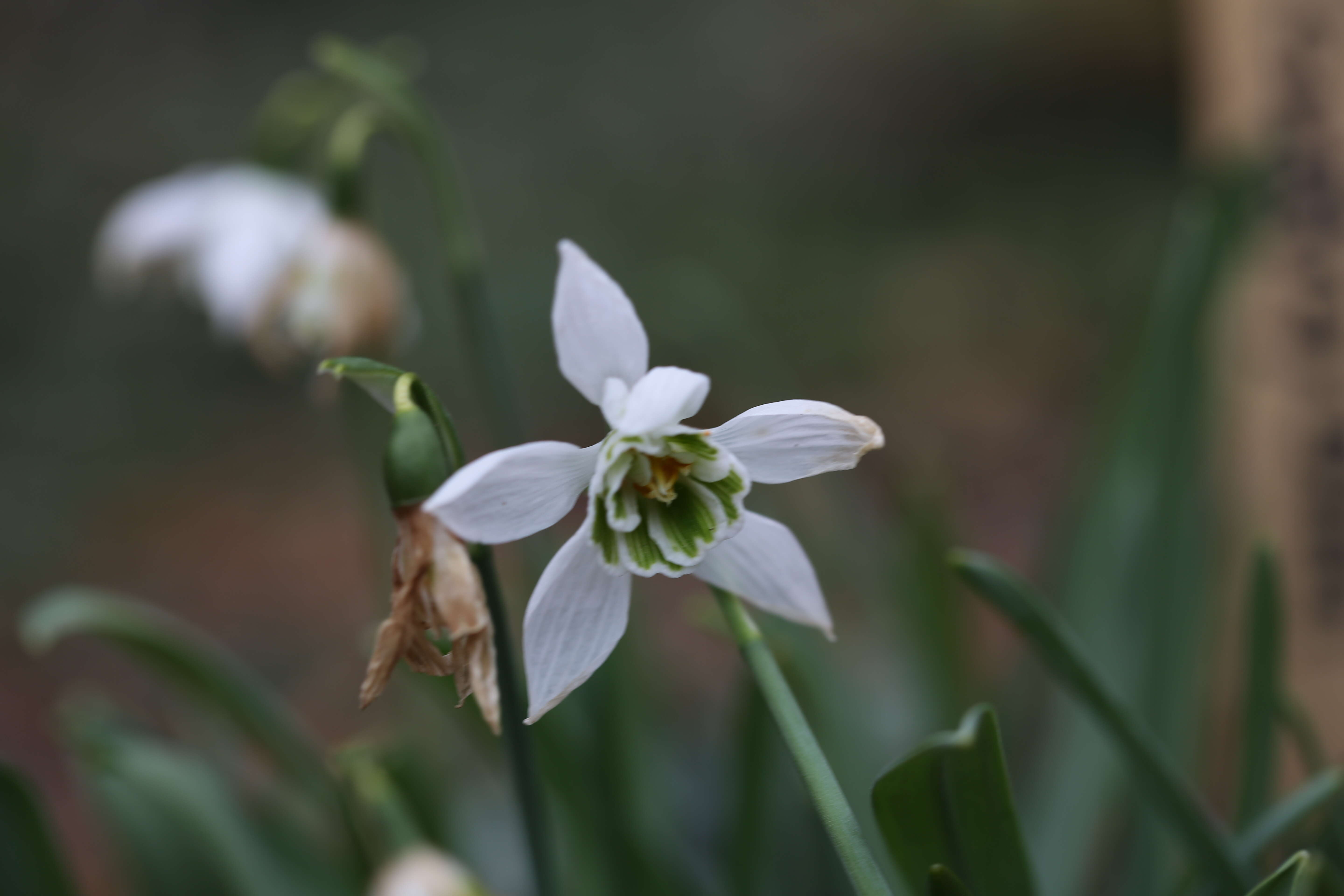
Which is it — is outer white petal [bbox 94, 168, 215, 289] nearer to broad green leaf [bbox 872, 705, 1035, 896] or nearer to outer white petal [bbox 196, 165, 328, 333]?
outer white petal [bbox 196, 165, 328, 333]

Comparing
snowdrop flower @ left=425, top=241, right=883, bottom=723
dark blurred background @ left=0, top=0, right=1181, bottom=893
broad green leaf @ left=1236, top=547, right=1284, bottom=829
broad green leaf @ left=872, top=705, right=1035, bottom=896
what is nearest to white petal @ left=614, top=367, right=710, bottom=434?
snowdrop flower @ left=425, top=241, right=883, bottom=723

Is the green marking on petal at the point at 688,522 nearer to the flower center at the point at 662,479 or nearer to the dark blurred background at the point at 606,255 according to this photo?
the flower center at the point at 662,479

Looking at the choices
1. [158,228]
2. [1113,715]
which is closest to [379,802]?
[1113,715]

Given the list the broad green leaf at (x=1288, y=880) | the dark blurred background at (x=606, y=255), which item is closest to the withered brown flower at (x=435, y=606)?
the broad green leaf at (x=1288, y=880)

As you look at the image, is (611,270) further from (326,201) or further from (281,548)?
(326,201)

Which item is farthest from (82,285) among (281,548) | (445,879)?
(445,879)

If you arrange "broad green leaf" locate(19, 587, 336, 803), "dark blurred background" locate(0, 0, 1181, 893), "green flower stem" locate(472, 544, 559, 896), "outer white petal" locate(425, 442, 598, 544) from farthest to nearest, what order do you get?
1. "dark blurred background" locate(0, 0, 1181, 893)
2. "broad green leaf" locate(19, 587, 336, 803)
3. "green flower stem" locate(472, 544, 559, 896)
4. "outer white petal" locate(425, 442, 598, 544)
